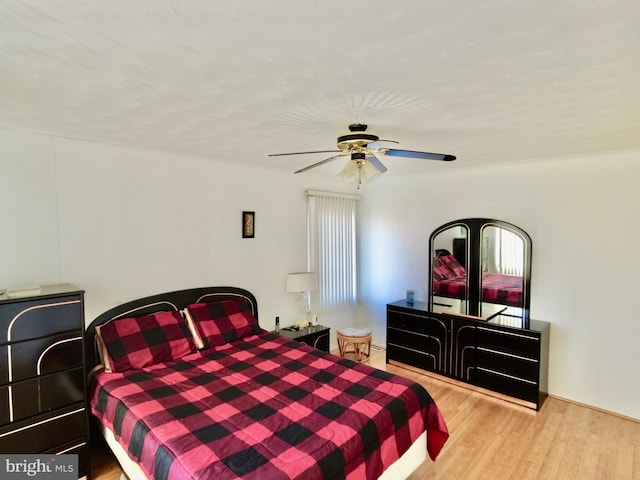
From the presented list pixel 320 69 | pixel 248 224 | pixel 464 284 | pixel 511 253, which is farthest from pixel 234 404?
pixel 511 253

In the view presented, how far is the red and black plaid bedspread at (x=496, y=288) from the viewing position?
3.77 meters

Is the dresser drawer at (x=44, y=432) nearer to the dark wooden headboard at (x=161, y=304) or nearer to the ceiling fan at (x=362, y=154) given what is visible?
the dark wooden headboard at (x=161, y=304)

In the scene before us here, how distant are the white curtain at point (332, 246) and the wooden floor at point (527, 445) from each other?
185 cm

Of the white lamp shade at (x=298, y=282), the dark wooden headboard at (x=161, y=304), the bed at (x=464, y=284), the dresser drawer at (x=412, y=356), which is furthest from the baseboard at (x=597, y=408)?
the dark wooden headboard at (x=161, y=304)

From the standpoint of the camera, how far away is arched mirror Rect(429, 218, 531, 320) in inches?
147

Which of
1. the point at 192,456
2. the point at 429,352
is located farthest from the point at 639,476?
the point at 192,456

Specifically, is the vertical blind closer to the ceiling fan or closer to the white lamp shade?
the ceiling fan

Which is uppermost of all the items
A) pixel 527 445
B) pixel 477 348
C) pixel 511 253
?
pixel 511 253

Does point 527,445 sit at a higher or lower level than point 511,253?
lower

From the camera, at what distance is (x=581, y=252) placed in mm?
3383

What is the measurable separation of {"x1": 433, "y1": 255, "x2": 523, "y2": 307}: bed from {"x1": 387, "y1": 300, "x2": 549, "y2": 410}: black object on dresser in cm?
23

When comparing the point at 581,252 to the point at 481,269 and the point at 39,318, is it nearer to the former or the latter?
the point at 481,269

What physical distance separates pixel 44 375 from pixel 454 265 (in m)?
3.96

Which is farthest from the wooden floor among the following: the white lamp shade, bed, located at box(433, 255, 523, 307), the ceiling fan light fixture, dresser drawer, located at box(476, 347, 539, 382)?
the ceiling fan light fixture
